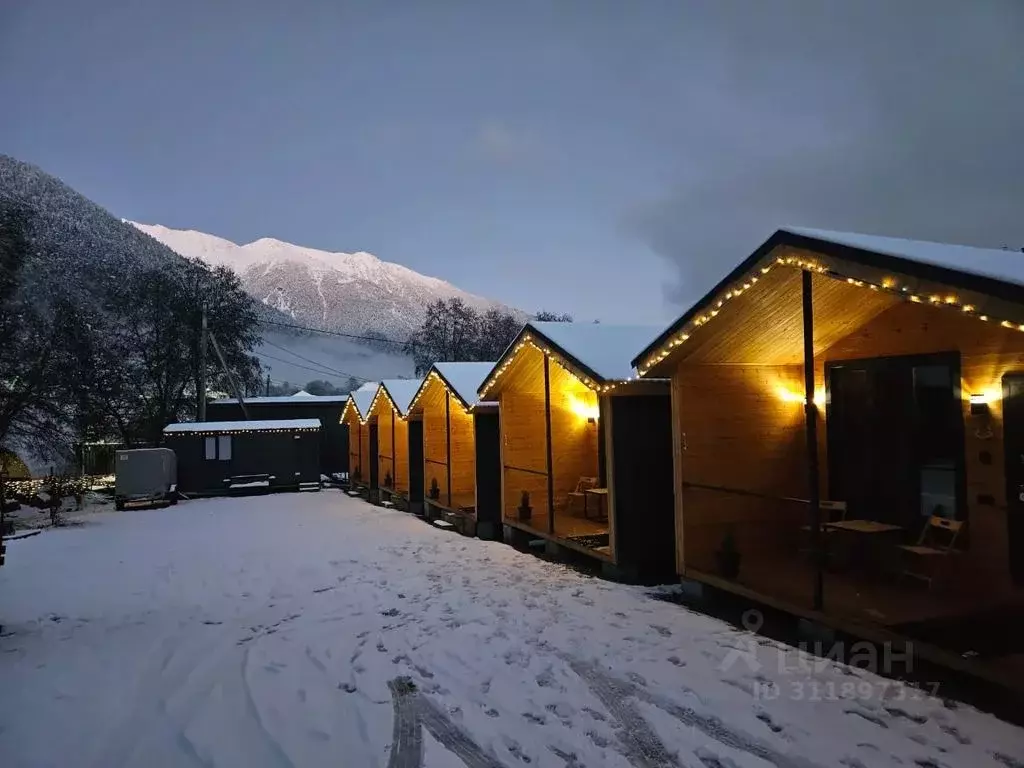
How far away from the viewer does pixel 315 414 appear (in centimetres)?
2830

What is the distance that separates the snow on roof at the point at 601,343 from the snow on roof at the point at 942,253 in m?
3.11

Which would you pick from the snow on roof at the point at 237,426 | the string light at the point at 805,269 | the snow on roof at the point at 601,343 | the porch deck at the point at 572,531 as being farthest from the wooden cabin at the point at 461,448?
the snow on roof at the point at 237,426

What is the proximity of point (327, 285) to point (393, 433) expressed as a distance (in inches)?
3814

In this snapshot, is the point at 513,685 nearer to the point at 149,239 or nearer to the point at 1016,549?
the point at 1016,549

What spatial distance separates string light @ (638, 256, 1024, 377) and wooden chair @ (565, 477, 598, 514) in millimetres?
4824

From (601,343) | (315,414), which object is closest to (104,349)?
(315,414)


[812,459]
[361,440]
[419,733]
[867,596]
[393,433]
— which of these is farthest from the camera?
[361,440]

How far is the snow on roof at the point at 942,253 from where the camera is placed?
3.57m

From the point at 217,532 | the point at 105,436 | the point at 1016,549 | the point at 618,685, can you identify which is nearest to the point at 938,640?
the point at 1016,549

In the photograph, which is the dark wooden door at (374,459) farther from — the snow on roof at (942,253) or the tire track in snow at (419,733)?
the snow on roof at (942,253)

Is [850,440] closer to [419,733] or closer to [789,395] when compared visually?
[789,395]

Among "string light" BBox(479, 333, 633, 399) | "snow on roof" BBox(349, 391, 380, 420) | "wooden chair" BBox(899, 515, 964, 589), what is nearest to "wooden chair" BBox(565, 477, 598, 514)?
"string light" BBox(479, 333, 633, 399)

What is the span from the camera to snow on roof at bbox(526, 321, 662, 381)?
7.82 m

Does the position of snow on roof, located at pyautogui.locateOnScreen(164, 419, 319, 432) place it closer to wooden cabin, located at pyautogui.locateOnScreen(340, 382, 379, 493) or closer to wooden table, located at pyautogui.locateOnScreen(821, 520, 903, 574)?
wooden cabin, located at pyautogui.locateOnScreen(340, 382, 379, 493)
